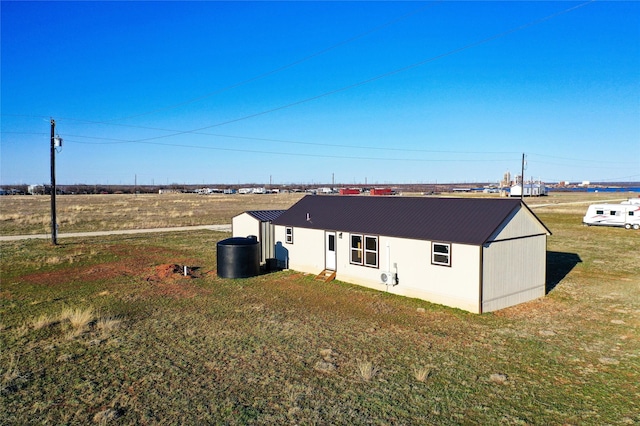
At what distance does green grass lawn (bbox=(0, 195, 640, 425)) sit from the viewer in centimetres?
910

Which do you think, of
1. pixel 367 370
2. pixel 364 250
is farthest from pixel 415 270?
pixel 367 370

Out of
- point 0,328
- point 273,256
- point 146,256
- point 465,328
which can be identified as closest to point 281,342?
point 465,328

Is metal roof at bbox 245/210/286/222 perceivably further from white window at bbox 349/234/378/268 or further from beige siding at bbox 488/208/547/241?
beige siding at bbox 488/208/547/241

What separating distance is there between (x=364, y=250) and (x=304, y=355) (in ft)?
29.3

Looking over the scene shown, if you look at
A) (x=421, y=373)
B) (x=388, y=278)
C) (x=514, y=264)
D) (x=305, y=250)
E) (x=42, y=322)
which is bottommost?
(x=421, y=373)

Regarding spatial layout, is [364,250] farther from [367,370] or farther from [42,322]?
[42,322]

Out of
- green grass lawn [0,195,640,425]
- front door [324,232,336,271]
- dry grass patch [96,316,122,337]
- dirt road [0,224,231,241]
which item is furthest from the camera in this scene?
dirt road [0,224,231,241]

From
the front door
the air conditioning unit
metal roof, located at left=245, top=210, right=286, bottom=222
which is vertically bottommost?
the air conditioning unit

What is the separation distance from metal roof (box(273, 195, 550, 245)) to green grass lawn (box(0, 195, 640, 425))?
2923mm

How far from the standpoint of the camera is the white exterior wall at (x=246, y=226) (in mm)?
25884

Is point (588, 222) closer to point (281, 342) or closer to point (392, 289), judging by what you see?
point (392, 289)

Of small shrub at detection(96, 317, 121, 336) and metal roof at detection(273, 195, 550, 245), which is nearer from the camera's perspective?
small shrub at detection(96, 317, 121, 336)

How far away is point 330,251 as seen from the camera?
2239 centimetres

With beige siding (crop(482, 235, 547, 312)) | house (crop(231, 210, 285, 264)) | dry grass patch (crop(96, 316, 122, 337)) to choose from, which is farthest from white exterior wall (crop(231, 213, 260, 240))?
beige siding (crop(482, 235, 547, 312))
